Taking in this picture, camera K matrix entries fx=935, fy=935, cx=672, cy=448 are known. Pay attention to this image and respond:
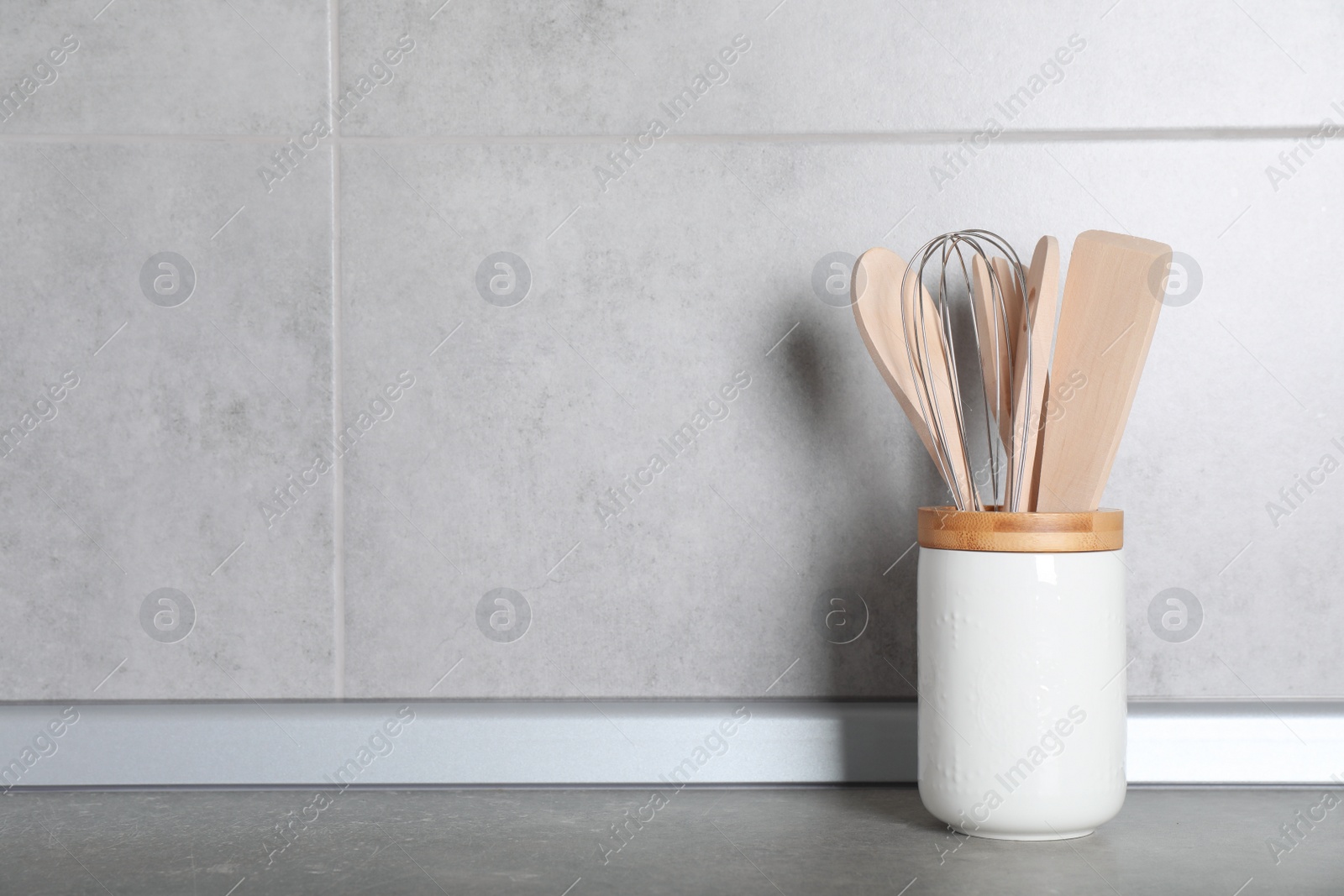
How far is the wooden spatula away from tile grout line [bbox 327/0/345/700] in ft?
1.35

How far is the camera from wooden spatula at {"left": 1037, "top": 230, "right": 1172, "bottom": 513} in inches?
18.4

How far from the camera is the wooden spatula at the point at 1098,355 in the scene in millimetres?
467

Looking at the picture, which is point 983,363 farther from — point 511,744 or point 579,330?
point 511,744

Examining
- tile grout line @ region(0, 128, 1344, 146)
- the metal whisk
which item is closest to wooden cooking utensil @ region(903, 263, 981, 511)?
the metal whisk

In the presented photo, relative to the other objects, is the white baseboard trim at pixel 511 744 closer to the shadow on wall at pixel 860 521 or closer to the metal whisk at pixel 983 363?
the shadow on wall at pixel 860 521

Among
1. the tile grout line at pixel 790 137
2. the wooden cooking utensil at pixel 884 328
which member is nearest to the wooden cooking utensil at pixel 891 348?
the wooden cooking utensil at pixel 884 328

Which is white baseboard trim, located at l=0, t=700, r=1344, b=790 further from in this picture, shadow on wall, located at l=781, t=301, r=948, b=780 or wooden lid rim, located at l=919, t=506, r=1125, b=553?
wooden lid rim, located at l=919, t=506, r=1125, b=553

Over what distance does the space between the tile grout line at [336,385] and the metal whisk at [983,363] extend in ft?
1.14

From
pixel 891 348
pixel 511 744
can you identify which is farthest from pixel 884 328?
pixel 511 744

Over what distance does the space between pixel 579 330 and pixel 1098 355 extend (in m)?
0.30

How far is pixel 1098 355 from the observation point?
476mm

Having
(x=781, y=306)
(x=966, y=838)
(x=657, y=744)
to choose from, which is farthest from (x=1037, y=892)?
(x=781, y=306)

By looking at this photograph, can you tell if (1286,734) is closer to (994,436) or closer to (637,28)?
(994,436)

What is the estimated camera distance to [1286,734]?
1.80 ft
